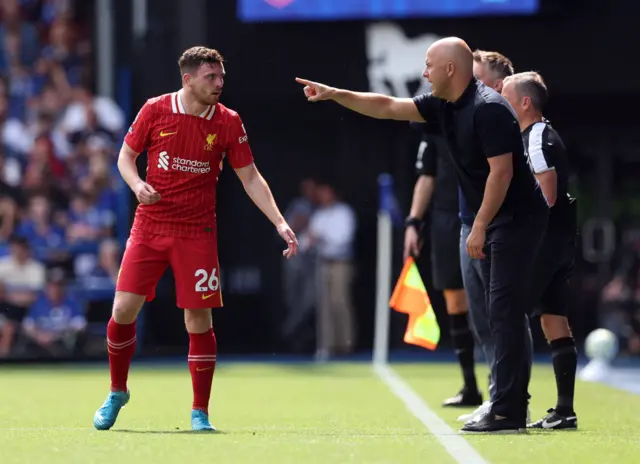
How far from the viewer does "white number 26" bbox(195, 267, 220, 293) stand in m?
7.57

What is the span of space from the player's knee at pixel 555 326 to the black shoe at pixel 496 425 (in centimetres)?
102

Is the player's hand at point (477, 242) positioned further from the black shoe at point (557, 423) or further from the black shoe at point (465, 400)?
the black shoe at point (465, 400)

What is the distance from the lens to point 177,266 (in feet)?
24.9

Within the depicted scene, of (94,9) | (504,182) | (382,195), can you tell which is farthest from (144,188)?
(94,9)

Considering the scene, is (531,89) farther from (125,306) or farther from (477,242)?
(125,306)

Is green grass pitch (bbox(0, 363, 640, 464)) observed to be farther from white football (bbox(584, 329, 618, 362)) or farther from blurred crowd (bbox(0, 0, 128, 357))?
blurred crowd (bbox(0, 0, 128, 357))

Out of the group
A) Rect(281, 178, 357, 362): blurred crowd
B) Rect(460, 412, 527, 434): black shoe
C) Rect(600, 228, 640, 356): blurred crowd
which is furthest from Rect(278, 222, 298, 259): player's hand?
Rect(600, 228, 640, 356): blurred crowd

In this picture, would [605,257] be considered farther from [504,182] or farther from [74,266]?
[504,182]

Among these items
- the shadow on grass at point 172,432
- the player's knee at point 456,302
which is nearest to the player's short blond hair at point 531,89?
the player's knee at point 456,302

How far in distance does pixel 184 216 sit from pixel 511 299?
5.70 ft

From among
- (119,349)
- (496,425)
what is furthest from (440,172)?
(119,349)

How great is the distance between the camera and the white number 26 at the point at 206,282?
7574 mm

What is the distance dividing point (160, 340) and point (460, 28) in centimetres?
505

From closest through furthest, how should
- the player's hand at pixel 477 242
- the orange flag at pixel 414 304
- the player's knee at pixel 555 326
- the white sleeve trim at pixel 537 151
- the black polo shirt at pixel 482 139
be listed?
the black polo shirt at pixel 482 139
the player's hand at pixel 477 242
the white sleeve trim at pixel 537 151
the player's knee at pixel 555 326
the orange flag at pixel 414 304
